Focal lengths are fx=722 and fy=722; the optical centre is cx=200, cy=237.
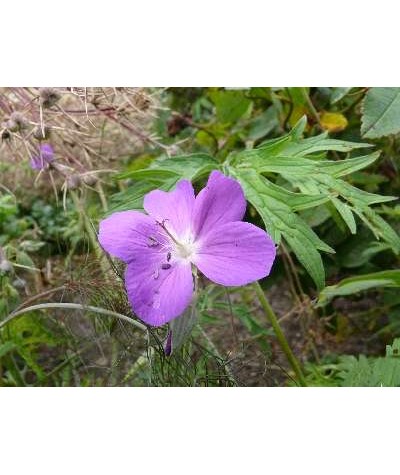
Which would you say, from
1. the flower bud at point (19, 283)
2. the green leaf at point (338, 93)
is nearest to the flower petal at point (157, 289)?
the flower bud at point (19, 283)

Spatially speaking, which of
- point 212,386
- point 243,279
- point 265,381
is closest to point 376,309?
point 265,381

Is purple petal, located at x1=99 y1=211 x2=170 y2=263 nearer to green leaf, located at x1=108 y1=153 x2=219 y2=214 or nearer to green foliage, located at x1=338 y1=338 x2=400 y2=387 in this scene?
green leaf, located at x1=108 y1=153 x2=219 y2=214

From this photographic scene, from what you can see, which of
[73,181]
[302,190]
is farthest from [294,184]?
[73,181]

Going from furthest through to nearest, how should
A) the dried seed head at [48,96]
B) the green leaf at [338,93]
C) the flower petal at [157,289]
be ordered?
1. the green leaf at [338,93]
2. the dried seed head at [48,96]
3. the flower petal at [157,289]

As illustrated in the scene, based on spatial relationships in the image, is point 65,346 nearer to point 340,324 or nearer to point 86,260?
point 86,260

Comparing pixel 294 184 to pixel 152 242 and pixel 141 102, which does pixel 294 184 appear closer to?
pixel 152 242

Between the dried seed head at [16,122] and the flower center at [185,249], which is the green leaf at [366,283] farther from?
the dried seed head at [16,122]

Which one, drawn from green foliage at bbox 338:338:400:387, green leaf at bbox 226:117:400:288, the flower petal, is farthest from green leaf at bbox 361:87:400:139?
the flower petal
